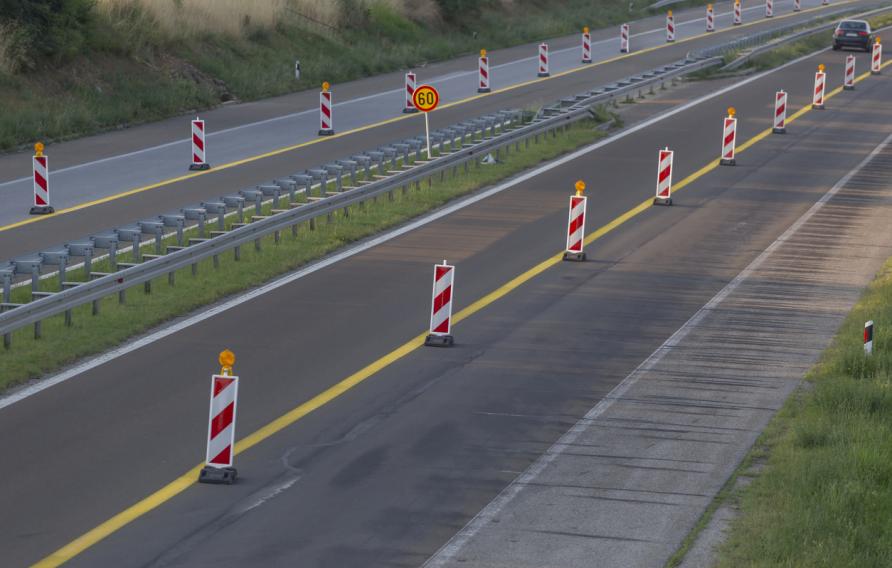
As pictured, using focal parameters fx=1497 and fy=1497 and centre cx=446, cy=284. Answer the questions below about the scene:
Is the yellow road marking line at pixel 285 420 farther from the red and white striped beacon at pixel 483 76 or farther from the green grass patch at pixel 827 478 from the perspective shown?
the red and white striped beacon at pixel 483 76

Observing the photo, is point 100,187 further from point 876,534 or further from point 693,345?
point 876,534

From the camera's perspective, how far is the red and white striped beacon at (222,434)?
35.7ft

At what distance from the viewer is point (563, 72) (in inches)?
1804

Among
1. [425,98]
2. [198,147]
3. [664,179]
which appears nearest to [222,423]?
[664,179]

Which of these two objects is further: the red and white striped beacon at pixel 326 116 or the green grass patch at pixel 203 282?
the red and white striped beacon at pixel 326 116

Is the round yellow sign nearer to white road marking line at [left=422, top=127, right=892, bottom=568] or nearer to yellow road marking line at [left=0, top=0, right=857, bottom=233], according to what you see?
yellow road marking line at [left=0, top=0, right=857, bottom=233]

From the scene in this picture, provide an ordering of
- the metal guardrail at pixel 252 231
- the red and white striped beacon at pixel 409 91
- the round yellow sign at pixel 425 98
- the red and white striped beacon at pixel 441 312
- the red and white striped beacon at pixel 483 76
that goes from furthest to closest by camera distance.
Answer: the red and white striped beacon at pixel 483 76, the red and white striped beacon at pixel 409 91, the round yellow sign at pixel 425 98, the red and white striped beacon at pixel 441 312, the metal guardrail at pixel 252 231

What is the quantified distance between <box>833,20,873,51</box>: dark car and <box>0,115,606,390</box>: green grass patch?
32600mm

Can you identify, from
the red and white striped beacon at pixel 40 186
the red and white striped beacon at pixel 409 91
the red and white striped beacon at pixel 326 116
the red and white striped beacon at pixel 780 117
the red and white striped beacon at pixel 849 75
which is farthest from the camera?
the red and white striped beacon at pixel 849 75

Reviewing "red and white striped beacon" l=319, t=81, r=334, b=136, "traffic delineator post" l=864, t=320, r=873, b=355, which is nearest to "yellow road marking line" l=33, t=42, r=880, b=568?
"traffic delineator post" l=864, t=320, r=873, b=355

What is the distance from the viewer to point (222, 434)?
10922 mm

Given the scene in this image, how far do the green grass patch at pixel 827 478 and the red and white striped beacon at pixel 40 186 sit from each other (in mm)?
13286

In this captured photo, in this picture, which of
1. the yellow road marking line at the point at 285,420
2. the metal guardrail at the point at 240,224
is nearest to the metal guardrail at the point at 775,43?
the metal guardrail at the point at 240,224

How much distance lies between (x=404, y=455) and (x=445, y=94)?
29.0 metres
